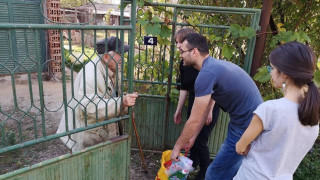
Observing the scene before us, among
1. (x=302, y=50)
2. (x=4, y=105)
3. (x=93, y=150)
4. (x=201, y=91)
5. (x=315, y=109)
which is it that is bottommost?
(x=4, y=105)

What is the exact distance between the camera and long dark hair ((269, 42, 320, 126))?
136cm

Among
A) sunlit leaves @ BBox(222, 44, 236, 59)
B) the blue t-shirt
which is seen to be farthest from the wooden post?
the blue t-shirt

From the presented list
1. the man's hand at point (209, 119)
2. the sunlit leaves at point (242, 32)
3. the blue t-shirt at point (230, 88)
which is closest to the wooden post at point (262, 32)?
the sunlit leaves at point (242, 32)

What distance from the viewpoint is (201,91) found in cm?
202

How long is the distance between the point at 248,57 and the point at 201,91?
52.8 inches

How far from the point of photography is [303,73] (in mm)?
→ 1380

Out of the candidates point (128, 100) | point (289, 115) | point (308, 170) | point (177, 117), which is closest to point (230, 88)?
point (289, 115)

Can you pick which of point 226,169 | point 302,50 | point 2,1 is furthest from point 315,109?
point 2,1

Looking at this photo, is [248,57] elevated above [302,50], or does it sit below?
below

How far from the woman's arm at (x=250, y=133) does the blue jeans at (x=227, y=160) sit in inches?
20.4

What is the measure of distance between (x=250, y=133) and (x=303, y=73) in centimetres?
45

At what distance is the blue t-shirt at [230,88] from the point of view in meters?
2.02

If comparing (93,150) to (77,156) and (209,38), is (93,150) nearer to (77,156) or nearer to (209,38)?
(77,156)

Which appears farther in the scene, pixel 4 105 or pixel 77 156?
pixel 4 105
